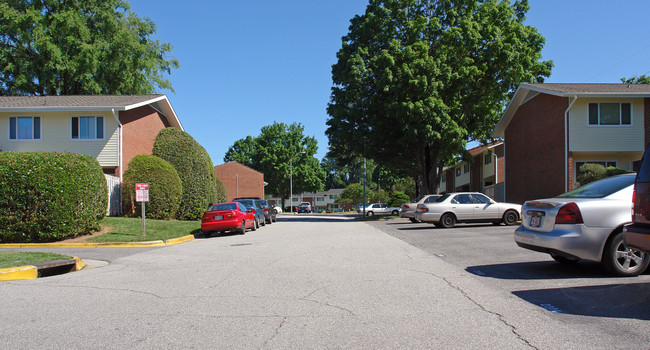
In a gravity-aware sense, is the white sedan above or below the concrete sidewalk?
above

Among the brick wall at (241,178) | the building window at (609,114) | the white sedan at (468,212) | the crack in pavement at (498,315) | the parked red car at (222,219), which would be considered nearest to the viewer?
the crack in pavement at (498,315)

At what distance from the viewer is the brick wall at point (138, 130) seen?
2659 cm

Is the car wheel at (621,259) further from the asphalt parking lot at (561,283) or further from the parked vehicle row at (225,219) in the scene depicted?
the parked vehicle row at (225,219)

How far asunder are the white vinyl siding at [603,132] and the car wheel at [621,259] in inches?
743

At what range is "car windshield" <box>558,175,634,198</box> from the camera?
312 inches

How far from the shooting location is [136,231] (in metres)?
17.7

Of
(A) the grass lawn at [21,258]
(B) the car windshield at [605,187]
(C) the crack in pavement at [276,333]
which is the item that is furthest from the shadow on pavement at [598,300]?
(A) the grass lawn at [21,258]

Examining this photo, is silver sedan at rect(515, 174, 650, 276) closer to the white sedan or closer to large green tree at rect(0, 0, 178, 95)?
the white sedan

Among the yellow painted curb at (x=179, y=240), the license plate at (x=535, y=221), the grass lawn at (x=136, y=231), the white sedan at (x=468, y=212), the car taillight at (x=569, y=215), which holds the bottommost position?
the yellow painted curb at (x=179, y=240)

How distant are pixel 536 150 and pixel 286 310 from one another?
26.1m

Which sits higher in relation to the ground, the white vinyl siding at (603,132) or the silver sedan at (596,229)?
the white vinyl siding at (603,132)

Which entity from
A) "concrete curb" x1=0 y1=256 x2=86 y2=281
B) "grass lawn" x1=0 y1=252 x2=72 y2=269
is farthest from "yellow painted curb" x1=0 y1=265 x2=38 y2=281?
"grass lawn" x1=0 y1=252 x2=72 y2=269

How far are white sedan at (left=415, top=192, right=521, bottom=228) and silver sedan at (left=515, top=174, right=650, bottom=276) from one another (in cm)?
1253

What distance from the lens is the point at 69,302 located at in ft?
21.9
